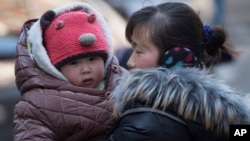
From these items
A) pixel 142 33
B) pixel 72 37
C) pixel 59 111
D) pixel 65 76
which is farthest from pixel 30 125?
pixel 142 33

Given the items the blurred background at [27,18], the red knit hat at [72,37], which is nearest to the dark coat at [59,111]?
the red knit hat at [72,37]

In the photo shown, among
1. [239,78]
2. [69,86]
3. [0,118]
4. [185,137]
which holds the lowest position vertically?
[239,78]

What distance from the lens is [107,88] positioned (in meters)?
2.37

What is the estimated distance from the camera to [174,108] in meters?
1.94

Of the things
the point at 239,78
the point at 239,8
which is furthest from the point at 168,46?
the point at 239,8

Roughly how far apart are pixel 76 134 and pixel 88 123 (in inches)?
2.1

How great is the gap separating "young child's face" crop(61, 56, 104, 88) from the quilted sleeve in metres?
0.21

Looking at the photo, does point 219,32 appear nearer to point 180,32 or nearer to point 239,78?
point 180,32

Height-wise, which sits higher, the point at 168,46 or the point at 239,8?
the point at 168,46

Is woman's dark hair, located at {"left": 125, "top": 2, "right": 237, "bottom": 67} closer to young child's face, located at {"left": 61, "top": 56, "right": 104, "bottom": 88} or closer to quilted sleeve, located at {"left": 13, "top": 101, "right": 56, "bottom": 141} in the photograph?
young child's face, located at {"left": 61, "top": 56, "right": 104, "bottom": 88}

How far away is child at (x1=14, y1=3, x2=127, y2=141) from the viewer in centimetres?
218

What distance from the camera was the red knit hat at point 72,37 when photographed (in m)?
2.33

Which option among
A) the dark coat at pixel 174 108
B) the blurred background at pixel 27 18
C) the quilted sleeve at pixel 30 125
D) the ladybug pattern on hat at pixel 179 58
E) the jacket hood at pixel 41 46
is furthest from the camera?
the blurred background at pixel 27 18

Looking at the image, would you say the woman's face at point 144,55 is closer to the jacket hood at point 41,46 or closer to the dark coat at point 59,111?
the dark coat at point 59,111
